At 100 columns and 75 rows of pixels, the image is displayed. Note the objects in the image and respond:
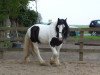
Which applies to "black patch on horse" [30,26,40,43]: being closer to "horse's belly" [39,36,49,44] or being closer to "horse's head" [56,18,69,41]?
"horse's belly" [39,36,49,44]

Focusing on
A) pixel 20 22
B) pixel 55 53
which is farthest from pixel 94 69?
pixel 20 22

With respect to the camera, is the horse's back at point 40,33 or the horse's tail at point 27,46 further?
the horse's tail at point 27,46

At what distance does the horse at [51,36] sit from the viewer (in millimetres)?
10281

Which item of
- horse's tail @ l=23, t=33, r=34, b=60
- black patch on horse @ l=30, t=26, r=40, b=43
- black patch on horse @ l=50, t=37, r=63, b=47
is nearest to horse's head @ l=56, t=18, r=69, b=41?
black patch on horse @ l=50, t=37, r=63, b=47

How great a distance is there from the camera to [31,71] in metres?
9.65

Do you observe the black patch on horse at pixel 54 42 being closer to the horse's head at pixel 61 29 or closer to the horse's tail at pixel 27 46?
the horse's head at pixel 61 29

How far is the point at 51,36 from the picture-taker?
10.5 meters

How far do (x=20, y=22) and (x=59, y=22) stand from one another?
17.3 meters

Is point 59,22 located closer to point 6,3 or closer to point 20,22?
point 6,3

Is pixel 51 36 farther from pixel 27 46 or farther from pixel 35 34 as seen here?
pixel 27 46

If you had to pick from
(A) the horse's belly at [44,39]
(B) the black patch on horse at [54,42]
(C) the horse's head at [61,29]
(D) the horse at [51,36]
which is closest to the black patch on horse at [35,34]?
(D) the horse at [51,36]

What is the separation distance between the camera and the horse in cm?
1028

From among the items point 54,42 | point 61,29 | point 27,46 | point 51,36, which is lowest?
point 27,46

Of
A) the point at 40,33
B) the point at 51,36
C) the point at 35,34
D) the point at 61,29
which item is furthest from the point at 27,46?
the point at 61,29
